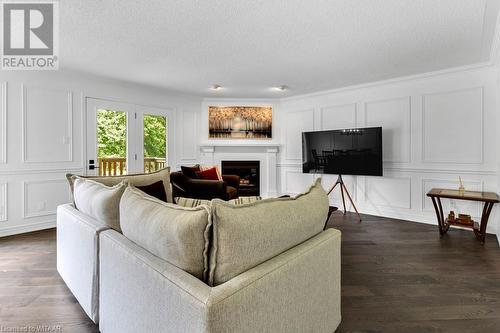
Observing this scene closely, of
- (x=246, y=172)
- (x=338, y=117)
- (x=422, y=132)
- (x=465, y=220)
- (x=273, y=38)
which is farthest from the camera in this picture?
(x=246, y=172)

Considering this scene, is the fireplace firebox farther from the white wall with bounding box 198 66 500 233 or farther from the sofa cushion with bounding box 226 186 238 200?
the sofa cushion with bounding box 226 186 238 200

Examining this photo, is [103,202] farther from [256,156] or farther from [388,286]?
[256,156]

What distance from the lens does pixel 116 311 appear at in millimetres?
1389

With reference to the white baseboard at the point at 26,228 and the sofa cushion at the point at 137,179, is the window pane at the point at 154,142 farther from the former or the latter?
the sofa cushion at the point at 137,179

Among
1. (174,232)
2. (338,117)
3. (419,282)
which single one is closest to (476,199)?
(419,282)

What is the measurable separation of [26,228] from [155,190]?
9.37 ft

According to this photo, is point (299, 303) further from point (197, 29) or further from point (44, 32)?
point (44, 32)

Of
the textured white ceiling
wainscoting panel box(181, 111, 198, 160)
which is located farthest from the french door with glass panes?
the textured white ceiling

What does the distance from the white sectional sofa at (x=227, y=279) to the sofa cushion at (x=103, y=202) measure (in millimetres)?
68

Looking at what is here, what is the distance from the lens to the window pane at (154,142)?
5.52m

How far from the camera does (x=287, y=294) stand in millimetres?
1173

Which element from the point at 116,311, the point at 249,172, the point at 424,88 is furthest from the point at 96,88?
the point at 424,88

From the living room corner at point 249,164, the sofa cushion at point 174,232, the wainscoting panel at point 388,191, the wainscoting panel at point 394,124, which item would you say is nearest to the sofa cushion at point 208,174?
the living room corner at point 249,164

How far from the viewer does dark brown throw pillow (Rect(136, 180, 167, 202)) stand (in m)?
2.44
